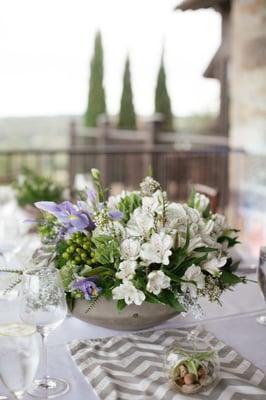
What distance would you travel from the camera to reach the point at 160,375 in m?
1.06

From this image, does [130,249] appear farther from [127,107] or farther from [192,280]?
[127,107]

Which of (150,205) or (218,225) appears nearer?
(150,205)

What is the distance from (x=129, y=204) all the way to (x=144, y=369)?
16.9 inches

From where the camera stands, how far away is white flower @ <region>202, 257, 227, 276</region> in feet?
4.02

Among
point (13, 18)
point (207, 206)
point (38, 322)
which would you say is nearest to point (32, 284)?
point (38, 322)

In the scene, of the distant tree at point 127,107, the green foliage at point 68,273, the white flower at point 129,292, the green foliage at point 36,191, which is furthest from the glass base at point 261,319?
the distant tree at point 127,107

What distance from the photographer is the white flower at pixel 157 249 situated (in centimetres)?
117

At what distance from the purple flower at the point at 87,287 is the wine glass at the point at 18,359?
31 centimetres

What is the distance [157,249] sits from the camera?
3.87ft

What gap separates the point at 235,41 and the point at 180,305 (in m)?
4.16

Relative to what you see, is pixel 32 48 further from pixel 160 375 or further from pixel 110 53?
pixel 160 375

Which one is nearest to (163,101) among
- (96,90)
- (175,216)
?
(96,90)

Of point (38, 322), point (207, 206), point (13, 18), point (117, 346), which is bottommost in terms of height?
point (117, 346)

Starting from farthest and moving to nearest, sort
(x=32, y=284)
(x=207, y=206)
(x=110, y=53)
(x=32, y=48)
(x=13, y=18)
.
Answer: (x=110, y=53), (x=32, y=48), (x=13, y=18), (x=207, y=206), (x=32, y=284)
